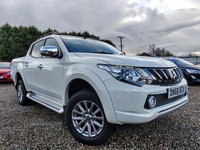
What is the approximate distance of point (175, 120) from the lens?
3.11 m

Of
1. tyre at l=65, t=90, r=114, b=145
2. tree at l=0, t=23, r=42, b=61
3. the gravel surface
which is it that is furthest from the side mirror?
tree at l=0, t=23, r=42, b=61

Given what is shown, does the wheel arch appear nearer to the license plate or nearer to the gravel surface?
the gravel surface

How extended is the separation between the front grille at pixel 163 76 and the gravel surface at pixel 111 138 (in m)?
0.84

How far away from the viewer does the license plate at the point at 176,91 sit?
2.07 m

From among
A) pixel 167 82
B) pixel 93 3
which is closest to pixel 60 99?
pixel 167 82

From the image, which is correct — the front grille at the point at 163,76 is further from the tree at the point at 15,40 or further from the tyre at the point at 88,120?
the tree at the point at 15,40

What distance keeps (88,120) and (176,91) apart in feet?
4.01

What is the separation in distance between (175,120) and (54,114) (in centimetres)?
238

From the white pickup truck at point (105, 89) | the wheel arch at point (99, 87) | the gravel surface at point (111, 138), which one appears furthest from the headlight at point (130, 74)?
the gravel surface at point (111, 138)

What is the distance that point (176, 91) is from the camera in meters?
2.20

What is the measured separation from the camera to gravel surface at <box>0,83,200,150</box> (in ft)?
7.22

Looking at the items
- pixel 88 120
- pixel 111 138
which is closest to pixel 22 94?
pixel 88 120

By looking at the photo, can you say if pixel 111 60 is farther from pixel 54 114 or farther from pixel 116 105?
pixel 54 114

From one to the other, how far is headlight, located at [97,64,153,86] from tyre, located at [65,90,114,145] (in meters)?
0.40
